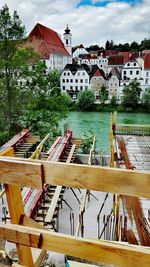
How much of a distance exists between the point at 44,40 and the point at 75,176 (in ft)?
128

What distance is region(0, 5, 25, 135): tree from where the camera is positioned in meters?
11.8

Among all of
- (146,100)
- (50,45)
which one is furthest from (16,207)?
(50,45)

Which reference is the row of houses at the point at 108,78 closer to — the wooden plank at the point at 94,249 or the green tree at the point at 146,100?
the green tree at the point at 146,100

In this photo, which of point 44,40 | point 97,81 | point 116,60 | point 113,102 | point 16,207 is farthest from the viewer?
point 116,60

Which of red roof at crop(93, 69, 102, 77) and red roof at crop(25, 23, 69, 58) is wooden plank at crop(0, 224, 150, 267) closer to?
red roof at crop(25, 23, 69, 58)

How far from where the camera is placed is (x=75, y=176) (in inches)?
48.6

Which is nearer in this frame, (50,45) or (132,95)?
(132,95)

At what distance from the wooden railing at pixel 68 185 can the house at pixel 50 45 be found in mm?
31500

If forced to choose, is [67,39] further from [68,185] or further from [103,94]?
[68,185]

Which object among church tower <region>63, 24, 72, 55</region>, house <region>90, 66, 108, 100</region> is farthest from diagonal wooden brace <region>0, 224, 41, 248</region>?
church tower <region>63, 24, 72, 55</region>

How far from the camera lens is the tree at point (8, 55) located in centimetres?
1181

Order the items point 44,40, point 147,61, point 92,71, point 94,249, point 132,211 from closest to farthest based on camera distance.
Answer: point 94,249 < point 132,211 < point 147,61 < point 92,71 < point 44,40

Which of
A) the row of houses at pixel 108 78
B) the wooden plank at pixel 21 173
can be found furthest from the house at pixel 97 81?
the wooden plank at pixel 21 173

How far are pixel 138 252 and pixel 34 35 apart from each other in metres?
41.4
